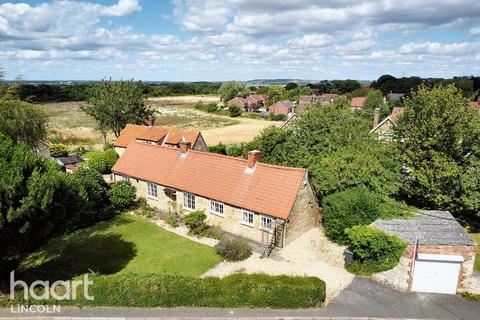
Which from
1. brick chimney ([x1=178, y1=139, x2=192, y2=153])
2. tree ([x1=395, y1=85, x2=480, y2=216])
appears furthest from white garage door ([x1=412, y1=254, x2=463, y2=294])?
brick chimney ([x1=178, y1=139, x2=192, y2=153])

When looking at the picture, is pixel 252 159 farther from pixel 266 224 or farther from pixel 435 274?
pixel 435 274

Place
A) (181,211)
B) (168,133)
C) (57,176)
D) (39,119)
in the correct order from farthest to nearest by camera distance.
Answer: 1. (168,133)
2. (39,119)
3. (181,211)
4. (57,176)

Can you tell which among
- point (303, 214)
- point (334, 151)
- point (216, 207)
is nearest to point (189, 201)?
point (216, 207)

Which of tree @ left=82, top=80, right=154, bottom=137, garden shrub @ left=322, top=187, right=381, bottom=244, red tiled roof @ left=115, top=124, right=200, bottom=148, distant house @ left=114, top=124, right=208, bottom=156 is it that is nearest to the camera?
garden shrub @ left=322, top=187, right=381, bottom=244

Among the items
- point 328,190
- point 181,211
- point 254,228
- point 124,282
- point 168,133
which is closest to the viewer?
point 124,282

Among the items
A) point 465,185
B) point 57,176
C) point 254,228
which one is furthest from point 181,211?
point 465,185

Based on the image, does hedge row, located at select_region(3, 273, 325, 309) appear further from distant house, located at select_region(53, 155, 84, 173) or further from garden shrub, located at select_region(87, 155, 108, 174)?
garden shrub, located at select_region(87, 155, 108, 174)

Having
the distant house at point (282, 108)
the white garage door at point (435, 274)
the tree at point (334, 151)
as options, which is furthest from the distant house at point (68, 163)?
the distant house at point (282, 108)

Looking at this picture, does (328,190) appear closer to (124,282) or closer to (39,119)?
(124,282)
